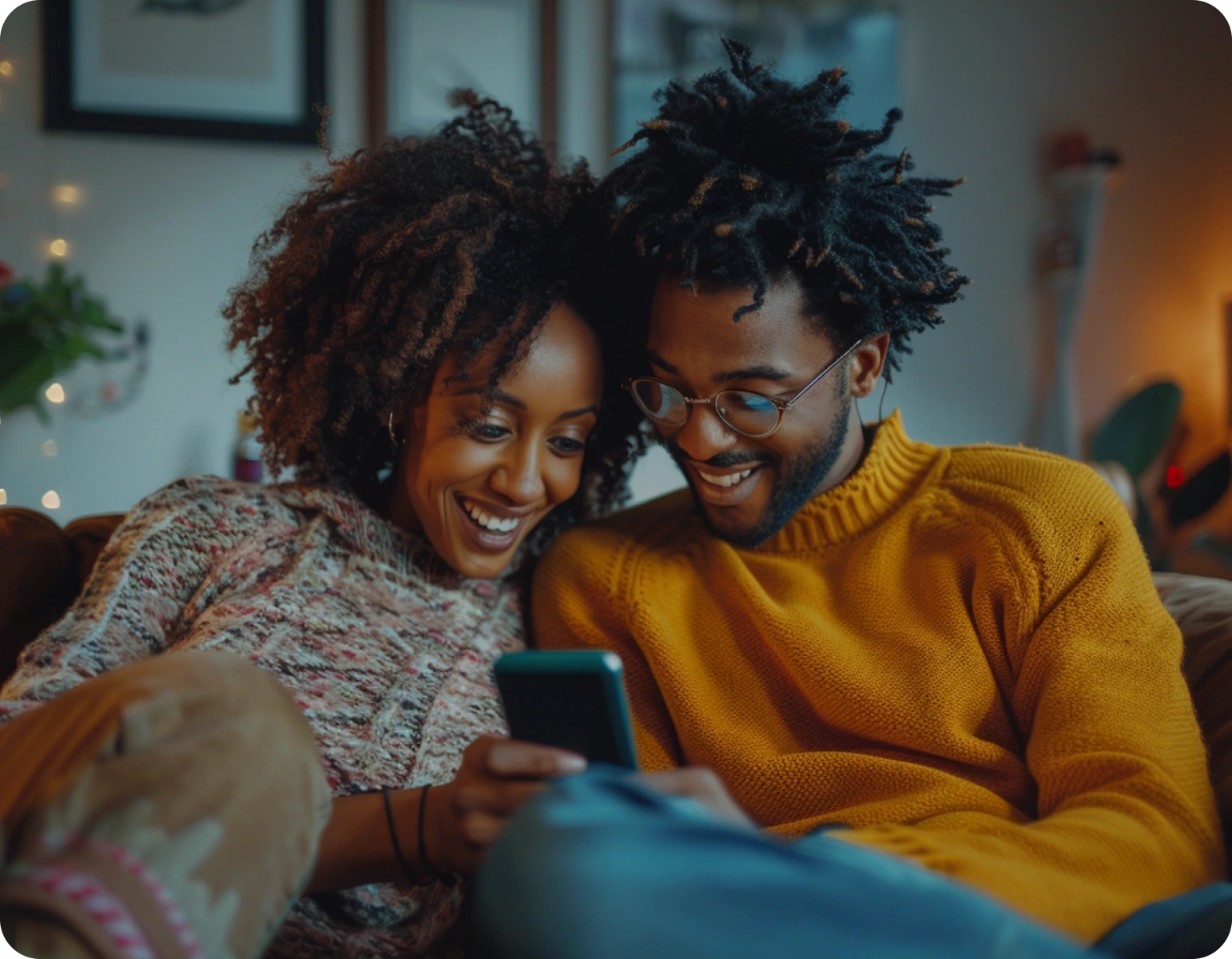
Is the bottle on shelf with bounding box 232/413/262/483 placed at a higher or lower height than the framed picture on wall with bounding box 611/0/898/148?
lower

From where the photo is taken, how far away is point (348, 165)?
1424 millimetres

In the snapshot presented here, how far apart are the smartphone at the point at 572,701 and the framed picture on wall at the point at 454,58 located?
250 centimetres

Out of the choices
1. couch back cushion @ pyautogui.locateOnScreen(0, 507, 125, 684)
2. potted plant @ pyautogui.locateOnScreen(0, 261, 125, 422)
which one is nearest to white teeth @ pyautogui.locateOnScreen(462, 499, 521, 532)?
couch back cushion @ pyautogui.locateOnScreen(0, 507, 125, 684)

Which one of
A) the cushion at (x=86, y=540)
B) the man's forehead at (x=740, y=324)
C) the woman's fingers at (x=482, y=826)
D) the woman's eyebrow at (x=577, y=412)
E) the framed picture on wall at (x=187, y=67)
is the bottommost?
the woman's fingers at (x=482, y=826)

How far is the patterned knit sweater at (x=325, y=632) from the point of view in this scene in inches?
43.8

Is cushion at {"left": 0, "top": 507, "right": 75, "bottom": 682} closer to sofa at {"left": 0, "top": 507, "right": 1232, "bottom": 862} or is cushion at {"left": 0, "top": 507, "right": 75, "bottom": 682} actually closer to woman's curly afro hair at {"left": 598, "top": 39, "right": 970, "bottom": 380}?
sofa at {"left": 0, "top": 507, "right": 1232, "bottom": 862}

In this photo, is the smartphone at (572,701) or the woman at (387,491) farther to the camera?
the woman at (387,491)

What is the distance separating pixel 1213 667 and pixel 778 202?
0.77 metres

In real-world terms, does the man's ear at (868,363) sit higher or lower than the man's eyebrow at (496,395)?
higher

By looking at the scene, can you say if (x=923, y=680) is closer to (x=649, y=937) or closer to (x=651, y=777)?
(x=651, y=777)

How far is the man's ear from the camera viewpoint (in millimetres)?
1323

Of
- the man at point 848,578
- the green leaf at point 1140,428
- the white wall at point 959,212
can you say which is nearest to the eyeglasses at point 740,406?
the man at point 848,578

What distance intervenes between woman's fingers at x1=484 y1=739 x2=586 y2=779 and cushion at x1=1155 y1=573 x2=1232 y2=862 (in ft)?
2.39

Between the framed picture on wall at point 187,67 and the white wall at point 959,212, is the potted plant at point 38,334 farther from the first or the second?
the framed picture on wall at point 187,67
